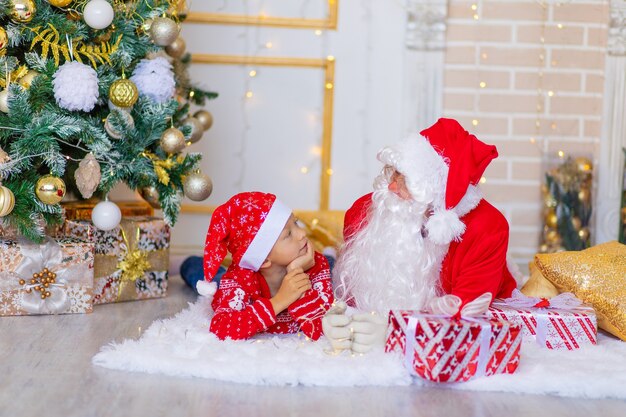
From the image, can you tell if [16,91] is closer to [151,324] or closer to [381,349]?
[151,324]

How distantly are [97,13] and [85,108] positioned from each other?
0.30 m

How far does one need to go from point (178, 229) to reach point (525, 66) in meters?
1.75

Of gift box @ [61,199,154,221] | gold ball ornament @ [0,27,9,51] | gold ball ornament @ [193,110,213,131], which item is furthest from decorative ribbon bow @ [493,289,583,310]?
gold ball ornament @ [0,27,9,51]

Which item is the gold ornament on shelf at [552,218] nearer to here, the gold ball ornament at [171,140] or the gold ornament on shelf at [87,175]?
the gold ball ornament at [171,140]

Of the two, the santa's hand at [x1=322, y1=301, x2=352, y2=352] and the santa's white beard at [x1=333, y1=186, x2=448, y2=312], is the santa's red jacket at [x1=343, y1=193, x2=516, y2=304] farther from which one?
the santa's hand at [x1=322, y1=301, x2=352, y2=352]

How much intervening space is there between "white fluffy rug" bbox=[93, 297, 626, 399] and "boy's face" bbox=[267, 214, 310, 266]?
243mm

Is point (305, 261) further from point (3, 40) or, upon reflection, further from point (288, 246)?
point (3, 40)

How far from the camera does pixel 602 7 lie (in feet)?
11.8

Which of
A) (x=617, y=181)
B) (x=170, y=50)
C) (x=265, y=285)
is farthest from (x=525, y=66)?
(x=265, y=285)

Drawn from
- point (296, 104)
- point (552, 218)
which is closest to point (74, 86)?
point (296, 104)

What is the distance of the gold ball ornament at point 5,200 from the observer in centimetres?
230

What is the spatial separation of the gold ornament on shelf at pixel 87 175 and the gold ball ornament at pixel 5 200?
0.22m

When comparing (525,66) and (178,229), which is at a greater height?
(525,66)

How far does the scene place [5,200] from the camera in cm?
230
